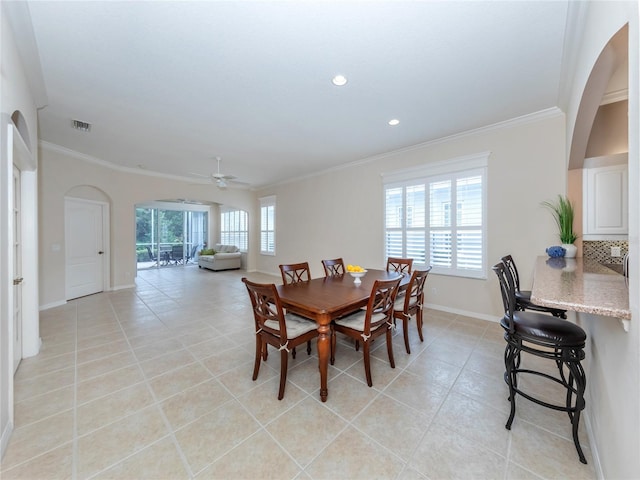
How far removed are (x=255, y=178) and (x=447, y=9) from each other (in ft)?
19.4

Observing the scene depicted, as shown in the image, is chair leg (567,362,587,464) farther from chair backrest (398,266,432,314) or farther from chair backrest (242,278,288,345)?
chair backrest (242,278,288,345)

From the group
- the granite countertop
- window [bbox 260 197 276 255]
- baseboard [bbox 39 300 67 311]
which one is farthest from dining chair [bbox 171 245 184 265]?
the granite countertop

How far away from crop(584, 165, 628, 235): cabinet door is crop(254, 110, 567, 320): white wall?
39cm

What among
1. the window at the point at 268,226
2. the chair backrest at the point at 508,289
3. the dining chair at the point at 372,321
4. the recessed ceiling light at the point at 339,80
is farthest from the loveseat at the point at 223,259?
the chair backrest at the point at 508,289

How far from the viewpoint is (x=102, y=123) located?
3.59m

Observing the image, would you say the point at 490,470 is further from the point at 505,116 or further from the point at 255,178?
the point at 255,178

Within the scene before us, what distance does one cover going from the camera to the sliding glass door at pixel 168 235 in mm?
10078

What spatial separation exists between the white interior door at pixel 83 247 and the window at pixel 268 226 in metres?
3.97

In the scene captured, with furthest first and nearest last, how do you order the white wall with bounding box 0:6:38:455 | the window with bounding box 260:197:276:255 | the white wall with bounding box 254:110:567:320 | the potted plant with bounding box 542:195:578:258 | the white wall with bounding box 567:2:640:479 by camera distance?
the window with bounding box 260:197:276:255, the white wall with bounding box 254:110:567:320, the potted plant with bounding box 542:195:578:258, the white wall with bounding box 0:6:38:455, the white wall with bounding box 567:2:640:479

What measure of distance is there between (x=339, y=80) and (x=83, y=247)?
613 centimetres

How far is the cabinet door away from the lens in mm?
2602

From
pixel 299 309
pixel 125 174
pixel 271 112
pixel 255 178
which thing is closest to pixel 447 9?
pixel 271 112

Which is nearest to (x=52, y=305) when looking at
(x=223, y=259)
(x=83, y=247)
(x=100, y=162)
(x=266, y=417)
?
(x=83, y=247)

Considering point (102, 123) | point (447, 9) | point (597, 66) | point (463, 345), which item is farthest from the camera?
point (102, 123)
